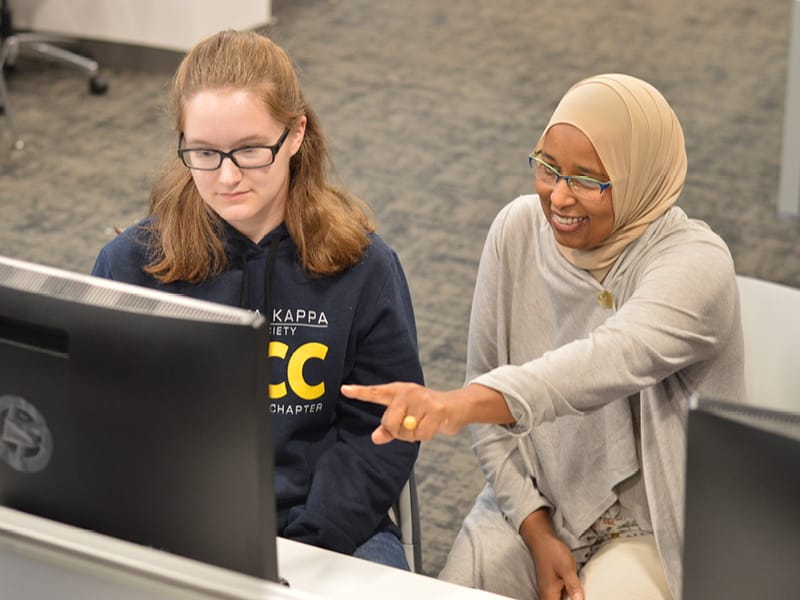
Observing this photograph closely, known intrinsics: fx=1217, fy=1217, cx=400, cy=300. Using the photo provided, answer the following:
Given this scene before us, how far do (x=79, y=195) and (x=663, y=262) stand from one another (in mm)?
3161

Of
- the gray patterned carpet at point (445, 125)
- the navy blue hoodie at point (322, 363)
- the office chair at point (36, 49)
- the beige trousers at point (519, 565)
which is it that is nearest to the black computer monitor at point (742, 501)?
the beige trousers at point (519, 565)

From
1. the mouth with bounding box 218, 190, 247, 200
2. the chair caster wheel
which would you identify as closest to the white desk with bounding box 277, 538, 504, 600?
the mouth with bounding box 218, 190, 247, 200

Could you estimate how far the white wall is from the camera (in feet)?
18.1

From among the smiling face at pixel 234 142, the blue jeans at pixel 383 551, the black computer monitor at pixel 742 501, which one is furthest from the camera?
the blue jeans at pixel 383 551

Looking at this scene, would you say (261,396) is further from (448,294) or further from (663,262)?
(448,294)

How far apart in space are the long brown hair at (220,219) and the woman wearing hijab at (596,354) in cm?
28

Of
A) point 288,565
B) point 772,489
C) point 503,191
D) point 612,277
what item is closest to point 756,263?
point 503,191

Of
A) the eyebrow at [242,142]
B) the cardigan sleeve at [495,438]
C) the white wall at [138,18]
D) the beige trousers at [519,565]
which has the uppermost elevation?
the eyebrow at [242,142]

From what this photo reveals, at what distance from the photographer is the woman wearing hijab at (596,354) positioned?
164 cm

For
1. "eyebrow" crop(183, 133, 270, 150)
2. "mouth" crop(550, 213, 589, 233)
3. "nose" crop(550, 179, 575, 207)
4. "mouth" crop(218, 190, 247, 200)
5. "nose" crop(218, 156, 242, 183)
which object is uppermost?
"eyebrow" crop(183, 133, 270, 150)

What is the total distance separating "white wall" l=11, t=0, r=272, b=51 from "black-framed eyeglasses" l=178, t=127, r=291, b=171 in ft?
12.7

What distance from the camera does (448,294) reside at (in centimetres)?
386

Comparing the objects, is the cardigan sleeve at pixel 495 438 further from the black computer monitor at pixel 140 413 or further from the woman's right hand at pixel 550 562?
the black computer monitor at pixel 140 413

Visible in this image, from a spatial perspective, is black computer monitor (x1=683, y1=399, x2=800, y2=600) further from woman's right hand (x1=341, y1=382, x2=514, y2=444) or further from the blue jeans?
the blue jeans
